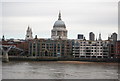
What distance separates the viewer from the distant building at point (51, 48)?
51688mm

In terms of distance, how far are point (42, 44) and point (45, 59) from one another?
525 centimetres

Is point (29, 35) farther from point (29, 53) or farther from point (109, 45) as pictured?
point (109, 45)

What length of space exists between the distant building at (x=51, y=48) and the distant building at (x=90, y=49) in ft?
4.04

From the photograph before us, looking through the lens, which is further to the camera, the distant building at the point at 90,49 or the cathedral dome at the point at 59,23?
the cathedral dome at the point at 59,23

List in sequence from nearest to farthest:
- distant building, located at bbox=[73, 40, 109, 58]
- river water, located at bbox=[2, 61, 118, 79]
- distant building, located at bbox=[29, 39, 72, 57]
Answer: river water, located at bbox=[2, 61, 118, 79] < distant building, located at bbox=[73, 40, 109, 58] < distant building, located at bbox=[29, 39, 72, 57]

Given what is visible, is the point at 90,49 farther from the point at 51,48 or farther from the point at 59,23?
the point at 59,23

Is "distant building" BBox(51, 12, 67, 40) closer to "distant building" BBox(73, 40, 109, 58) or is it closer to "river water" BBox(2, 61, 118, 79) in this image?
"distant building" BBox(73, 40, 109, 58)

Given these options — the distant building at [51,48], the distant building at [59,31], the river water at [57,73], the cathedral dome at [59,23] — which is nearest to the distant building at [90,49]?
the distant building at [51,48]

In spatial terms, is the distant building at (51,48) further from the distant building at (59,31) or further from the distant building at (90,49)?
the distant building at (59,31)

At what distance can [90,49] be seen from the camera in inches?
1984

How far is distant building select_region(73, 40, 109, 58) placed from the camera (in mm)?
50156

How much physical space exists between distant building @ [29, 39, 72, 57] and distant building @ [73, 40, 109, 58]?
1230 millimetres

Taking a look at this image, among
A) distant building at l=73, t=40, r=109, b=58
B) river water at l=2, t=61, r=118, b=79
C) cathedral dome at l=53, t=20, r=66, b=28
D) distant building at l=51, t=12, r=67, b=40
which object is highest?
cathedral dome at l=53, t=20, r=66, b=28

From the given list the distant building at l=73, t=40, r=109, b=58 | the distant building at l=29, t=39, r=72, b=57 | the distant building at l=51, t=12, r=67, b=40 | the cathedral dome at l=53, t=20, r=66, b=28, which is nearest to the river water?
the distant building at l=73, t=40, r=109, b=58
